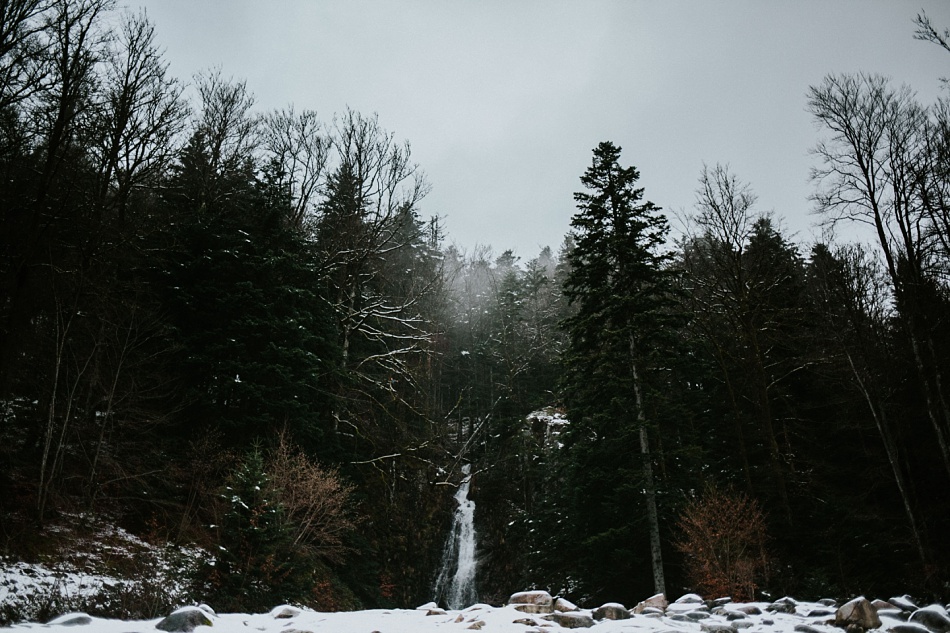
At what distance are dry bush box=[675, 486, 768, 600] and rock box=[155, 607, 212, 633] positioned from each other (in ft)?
38.1

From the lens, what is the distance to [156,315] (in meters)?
15.4

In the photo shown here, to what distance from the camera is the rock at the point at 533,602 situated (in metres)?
8.30

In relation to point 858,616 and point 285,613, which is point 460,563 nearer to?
point 285,613

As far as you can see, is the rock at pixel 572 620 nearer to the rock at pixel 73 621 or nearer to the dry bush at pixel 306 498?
Answer: the rock at pixel 73 621

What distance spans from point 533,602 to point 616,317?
9.85 meters

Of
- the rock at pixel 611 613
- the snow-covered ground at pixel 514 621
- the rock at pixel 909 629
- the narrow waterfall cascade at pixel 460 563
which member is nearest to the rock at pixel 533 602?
the snow-covered ground at pixel 514 621

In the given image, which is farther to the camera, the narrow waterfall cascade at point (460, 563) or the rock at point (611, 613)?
the narrow waterfall cascade at point (460, 563)

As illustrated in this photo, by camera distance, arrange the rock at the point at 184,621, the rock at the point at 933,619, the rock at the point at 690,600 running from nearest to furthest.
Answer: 1. the rock at the point at 184,621
2. the rock at the point at 933,619
3. the rock at the point at 690,600

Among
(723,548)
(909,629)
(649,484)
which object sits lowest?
(909,629)

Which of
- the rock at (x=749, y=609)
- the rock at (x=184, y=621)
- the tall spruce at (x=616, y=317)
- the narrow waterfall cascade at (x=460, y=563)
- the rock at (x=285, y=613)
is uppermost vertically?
the tall spruce at (x=616, y=317)

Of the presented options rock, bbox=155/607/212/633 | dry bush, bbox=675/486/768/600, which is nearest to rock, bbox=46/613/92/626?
rock, bbox=155/607/212/633

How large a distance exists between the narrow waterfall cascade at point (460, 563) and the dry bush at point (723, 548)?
13961 mm

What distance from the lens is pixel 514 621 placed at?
7.43 m

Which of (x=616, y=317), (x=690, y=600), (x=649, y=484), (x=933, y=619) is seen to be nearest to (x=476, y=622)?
(x=690, y=600)
